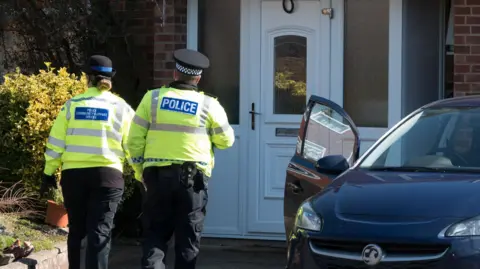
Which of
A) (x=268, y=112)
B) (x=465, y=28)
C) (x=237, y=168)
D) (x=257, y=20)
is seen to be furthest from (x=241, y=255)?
(x=465, y=28)

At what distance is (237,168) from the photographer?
886cm

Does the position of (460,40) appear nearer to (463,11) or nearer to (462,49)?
(462,49)

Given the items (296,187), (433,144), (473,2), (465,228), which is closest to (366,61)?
(473,2)

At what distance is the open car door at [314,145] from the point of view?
6.20 metres

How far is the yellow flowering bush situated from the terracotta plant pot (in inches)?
10.2

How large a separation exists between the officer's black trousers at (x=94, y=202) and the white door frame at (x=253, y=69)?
2504mm

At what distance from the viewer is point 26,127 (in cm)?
779

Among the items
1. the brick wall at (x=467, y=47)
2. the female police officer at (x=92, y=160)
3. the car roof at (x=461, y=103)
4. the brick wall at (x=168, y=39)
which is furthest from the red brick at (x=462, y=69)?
the female police officer at (x=92, y=160)

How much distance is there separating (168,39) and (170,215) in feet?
10.6

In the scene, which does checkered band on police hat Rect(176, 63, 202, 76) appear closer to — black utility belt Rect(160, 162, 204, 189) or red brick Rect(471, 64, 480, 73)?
black utility belt Rect(160, 162, 204, 189)

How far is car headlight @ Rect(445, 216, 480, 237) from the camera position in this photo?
4457 millimetres

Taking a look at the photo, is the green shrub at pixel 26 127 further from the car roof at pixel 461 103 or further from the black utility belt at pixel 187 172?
the car roof at pixel 461 103

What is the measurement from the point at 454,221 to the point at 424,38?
14.7ft

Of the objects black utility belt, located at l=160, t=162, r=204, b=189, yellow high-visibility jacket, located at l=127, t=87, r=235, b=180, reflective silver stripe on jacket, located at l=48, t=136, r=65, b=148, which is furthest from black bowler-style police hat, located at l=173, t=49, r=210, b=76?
reflective silver stripe on jacket, located at l=48, t=136, r=65, b=148
